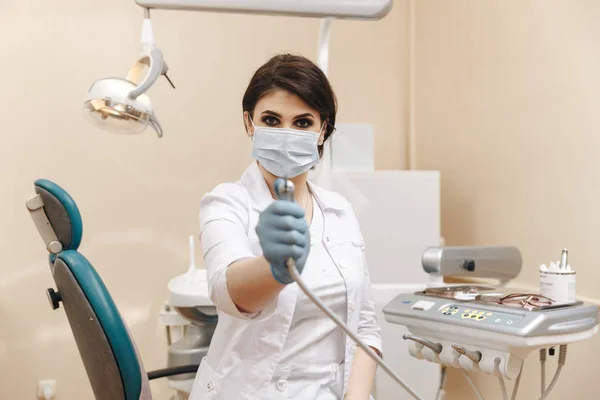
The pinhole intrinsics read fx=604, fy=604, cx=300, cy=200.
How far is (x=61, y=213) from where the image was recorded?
4.54ft

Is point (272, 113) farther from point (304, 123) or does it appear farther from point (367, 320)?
point (367, 320)

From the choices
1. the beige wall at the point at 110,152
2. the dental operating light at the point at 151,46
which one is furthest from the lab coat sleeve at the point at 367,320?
the beige wall at the point at 110,152

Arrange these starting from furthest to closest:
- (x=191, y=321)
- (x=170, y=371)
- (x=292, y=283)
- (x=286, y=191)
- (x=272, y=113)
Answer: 1. (x=191, y=321)
2. (x=170, y=371)
3. (x=272, y=113)
4. (x=292, y=283)
5. (x=286, y=191)

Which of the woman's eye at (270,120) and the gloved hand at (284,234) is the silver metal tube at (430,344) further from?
the gloved hand at (284,234)

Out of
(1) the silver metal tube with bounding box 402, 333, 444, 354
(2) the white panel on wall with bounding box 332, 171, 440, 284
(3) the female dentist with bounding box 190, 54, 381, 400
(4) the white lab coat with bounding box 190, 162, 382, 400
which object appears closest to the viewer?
(4) the white lab coat with bounding box 190, 162, 382, 400

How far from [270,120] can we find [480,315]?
0.67 meters

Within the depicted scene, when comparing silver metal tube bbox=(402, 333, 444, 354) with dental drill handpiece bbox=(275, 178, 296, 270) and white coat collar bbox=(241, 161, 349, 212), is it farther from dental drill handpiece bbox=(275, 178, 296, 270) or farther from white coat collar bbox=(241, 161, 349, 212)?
dental drill handpiece bbox=(275, 178, 296, 270)

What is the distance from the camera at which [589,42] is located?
1959mm

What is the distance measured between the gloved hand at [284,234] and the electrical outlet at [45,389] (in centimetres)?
223

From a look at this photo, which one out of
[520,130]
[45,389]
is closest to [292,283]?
[520,130]

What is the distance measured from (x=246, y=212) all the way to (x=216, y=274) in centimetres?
27

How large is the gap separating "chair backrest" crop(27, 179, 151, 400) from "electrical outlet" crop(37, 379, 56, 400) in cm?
139

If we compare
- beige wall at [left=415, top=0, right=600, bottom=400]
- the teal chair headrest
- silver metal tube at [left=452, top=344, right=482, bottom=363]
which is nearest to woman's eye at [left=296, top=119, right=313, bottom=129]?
the teal chair headrest

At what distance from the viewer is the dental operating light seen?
5.71ft
